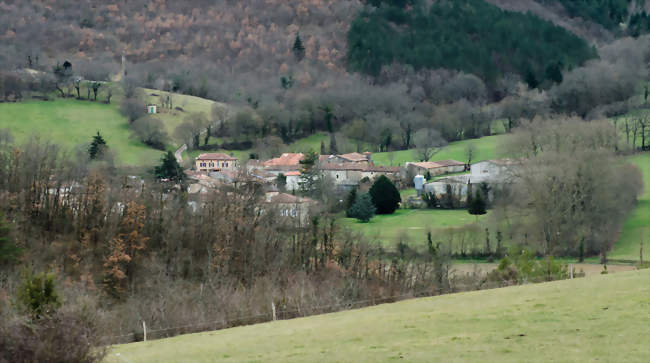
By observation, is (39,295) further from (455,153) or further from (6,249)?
(455,153)

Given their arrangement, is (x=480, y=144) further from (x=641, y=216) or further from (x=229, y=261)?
(x=229, y=261)

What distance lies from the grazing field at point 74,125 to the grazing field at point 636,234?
5423 centimetres

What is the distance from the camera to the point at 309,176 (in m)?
71.2

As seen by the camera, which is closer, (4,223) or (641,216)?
(4,223)

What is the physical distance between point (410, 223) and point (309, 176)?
58.6ft

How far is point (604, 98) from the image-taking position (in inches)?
4055

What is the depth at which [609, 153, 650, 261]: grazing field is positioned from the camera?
42.7m

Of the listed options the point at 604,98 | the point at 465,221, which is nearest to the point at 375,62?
the point at 604,98

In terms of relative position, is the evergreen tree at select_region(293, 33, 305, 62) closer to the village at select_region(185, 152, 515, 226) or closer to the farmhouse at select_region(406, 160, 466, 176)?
the village at select_region(185, 152, 515, 226)

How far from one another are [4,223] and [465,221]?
111 ft

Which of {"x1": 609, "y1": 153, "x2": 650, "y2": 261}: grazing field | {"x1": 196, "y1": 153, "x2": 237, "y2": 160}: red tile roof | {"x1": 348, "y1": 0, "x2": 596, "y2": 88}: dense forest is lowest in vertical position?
{"x1": 609, "y1": 153, "x2": 650, "y2": 261}: grazing field

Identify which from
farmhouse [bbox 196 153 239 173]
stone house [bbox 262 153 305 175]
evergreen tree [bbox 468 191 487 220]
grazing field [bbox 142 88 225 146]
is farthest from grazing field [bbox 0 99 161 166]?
evergreen tree [bbox 468 191 487 220]

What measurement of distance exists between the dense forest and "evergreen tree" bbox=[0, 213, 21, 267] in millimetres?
132515

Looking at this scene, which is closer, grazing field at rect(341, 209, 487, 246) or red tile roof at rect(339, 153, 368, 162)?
grazing field at rect(341, 209, 487, 246)
